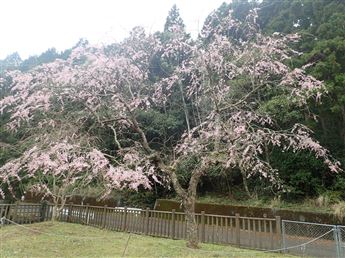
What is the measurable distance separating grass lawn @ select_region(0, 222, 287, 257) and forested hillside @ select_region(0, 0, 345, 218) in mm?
1263

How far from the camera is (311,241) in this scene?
759 cm

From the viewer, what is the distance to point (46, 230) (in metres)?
9.78

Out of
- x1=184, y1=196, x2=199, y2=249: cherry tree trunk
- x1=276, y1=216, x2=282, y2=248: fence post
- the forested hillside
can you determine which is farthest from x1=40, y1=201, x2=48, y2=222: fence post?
x1=276, y1=216, x2=282, y2=248: fence post

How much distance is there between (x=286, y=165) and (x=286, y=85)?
6.31 meters

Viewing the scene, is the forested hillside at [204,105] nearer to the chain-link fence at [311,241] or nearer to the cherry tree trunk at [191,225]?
the cherry tree trunk at [191,225]

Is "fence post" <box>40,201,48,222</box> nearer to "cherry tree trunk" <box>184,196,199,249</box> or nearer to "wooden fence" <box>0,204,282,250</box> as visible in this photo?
"wooden fence" <box>0,204,282,250</box>

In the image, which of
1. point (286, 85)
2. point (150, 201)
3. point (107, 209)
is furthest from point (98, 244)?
point (150, 201)

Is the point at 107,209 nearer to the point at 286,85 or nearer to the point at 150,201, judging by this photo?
the point at 150,201

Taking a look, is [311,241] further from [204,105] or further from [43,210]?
[43,210]

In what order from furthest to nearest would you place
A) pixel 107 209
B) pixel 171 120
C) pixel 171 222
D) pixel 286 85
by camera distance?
pixel 171 120, pixel 107 209, pixel 171 222, pixel 286 85

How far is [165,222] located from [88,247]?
9.01 feet

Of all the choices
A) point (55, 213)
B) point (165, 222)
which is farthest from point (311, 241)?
point (55, 213)

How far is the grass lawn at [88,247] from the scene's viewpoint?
688 centimetres

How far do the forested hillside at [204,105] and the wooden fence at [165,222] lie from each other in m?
1.07
